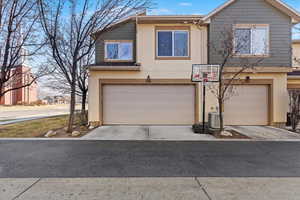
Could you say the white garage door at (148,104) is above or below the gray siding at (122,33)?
below

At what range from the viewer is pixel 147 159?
19.2 ft

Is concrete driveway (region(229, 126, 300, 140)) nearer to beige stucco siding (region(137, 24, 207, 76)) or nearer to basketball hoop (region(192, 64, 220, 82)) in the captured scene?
basketball hoop (region(192, 64, 220, 82))

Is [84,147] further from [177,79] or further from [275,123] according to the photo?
[275,123]

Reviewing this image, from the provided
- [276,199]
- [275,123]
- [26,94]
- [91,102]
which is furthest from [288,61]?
[26,94]

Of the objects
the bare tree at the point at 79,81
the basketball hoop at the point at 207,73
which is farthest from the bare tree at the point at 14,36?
the basketball hoop at the point at 207,73

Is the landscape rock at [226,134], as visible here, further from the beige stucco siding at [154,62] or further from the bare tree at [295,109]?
the bare tree at [295,109]

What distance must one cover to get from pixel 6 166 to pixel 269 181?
6544mm

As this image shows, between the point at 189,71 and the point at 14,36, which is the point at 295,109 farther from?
the point at 14,36

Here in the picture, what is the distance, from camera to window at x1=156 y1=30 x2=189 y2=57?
472 inches

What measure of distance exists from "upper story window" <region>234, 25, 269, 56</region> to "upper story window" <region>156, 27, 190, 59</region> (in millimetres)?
2992

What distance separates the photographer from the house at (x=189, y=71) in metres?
11.6

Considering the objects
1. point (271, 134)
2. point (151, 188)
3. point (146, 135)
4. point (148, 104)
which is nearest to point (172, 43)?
point (148, 104)

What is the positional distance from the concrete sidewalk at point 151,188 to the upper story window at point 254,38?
8.94 meters

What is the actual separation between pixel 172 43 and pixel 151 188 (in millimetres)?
9677
